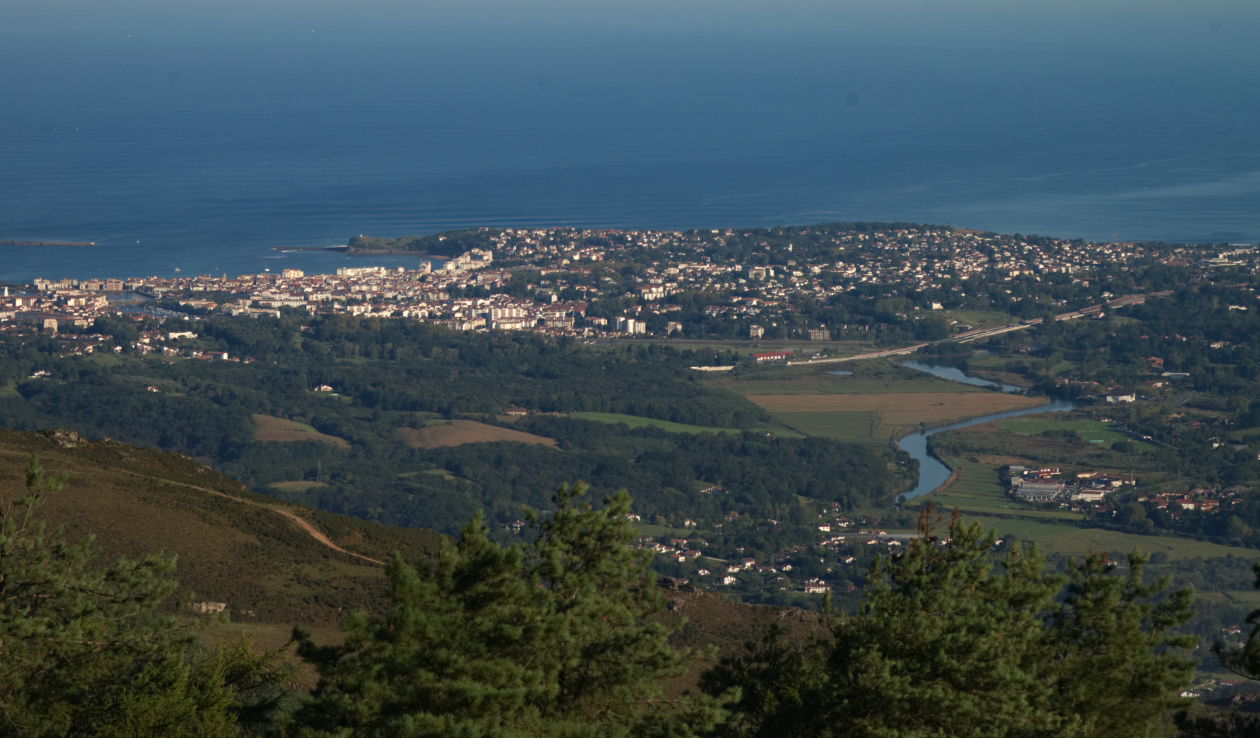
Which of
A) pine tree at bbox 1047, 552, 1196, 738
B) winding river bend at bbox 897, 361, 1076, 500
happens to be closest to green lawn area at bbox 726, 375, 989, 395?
winding river bend at bbox 897, 361, 1076, 500

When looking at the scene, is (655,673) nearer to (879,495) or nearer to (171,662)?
(171,662)

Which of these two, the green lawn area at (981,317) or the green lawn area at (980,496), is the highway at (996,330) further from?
the green lawn area at (980,496)

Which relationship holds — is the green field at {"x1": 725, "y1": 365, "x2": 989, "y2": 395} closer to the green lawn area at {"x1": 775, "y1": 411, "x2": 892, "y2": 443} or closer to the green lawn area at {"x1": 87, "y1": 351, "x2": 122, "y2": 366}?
the green lawn area at {"x1": 775, "y1": 411, "x2": 892, "y2": 443}

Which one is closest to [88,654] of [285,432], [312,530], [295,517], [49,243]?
[312,530]

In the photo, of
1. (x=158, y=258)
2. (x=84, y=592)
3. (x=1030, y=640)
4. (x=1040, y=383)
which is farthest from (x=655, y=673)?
(x=158, y=258)

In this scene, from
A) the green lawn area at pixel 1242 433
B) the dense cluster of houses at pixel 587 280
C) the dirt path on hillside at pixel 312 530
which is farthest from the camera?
the dense cluster of houses at pixel 587 280

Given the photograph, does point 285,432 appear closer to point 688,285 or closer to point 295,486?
point 295,486

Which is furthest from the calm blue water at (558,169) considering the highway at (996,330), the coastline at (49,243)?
the highway at (996,330)
